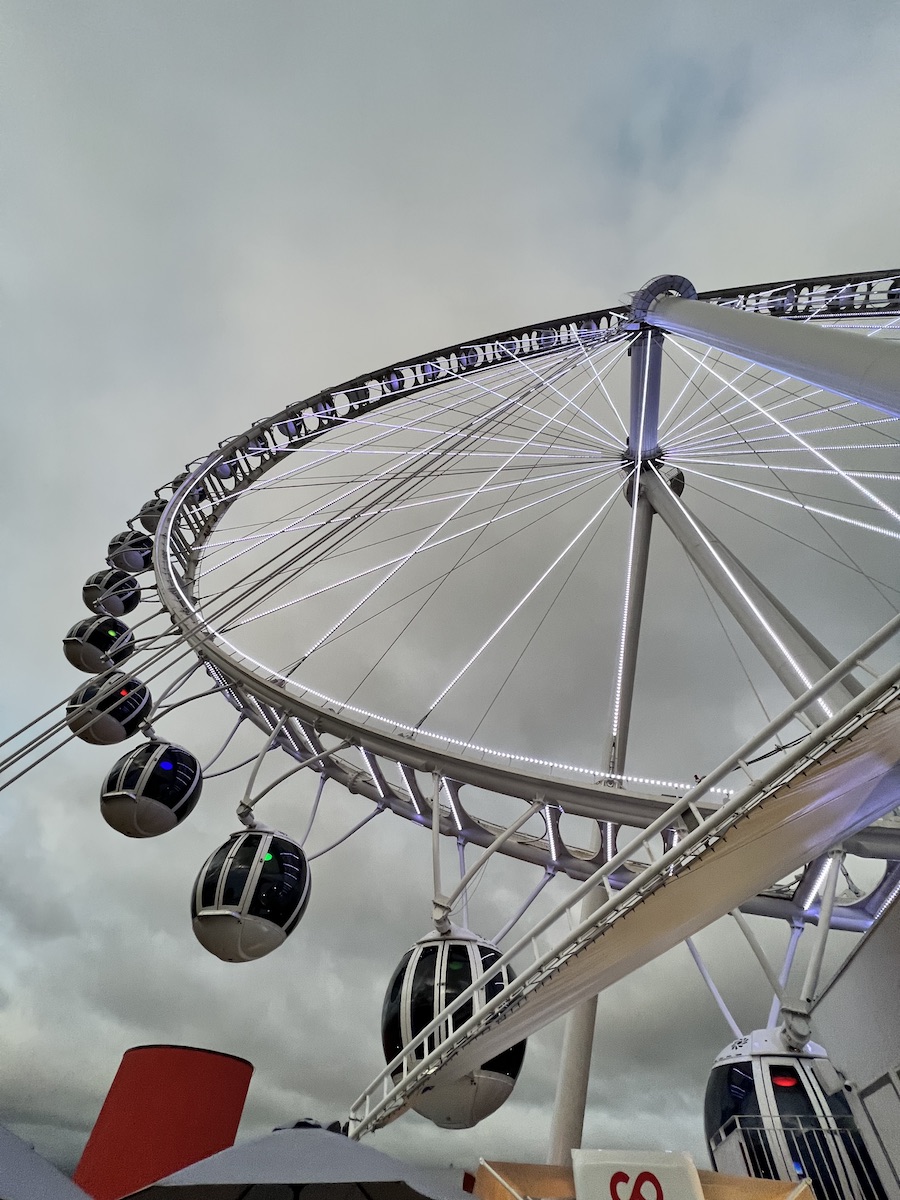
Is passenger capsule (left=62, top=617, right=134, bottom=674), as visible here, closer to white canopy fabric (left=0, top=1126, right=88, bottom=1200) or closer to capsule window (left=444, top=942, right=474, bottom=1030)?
capsule window (left=444, top=942, right=474, bottom=1030)

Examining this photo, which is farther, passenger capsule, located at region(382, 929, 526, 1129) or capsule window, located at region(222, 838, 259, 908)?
capsule window, located at region(222, 838, 259, 908)

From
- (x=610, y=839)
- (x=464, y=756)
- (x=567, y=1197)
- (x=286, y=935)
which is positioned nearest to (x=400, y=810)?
(x=464, y=756)

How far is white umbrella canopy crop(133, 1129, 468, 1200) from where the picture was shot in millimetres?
4910

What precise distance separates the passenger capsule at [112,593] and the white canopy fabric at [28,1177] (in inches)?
504

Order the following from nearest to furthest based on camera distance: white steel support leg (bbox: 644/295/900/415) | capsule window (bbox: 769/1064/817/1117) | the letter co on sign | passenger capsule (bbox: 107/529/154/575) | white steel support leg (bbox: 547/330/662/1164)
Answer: the letter co on sign
white steel support leg (bbox: 644/295/900/415)
capsule window (bbox: 769/1064/817/1117)
white steel support leg (bbox: 547/330/662/1164)
passenger capsule (bbox: 107/529/154/575)

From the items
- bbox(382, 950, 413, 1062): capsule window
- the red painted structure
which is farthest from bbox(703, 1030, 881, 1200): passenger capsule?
the red painted structure

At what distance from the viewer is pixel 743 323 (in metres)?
8.65

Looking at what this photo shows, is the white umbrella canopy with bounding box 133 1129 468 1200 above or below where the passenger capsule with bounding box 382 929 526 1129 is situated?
below

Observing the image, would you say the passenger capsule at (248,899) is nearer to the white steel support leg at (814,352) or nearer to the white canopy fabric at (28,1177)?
the white canopy fabric at (28,1177)

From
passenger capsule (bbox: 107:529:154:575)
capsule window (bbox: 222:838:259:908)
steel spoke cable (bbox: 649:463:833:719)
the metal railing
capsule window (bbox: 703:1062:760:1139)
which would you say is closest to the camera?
the metal railing

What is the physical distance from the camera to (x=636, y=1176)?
5.60 metres

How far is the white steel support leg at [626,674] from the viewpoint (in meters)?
11.5

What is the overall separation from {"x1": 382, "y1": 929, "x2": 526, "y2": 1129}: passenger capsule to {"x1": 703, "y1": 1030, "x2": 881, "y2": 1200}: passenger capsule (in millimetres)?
2678

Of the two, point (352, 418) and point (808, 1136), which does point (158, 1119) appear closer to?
point (808, 1136)
